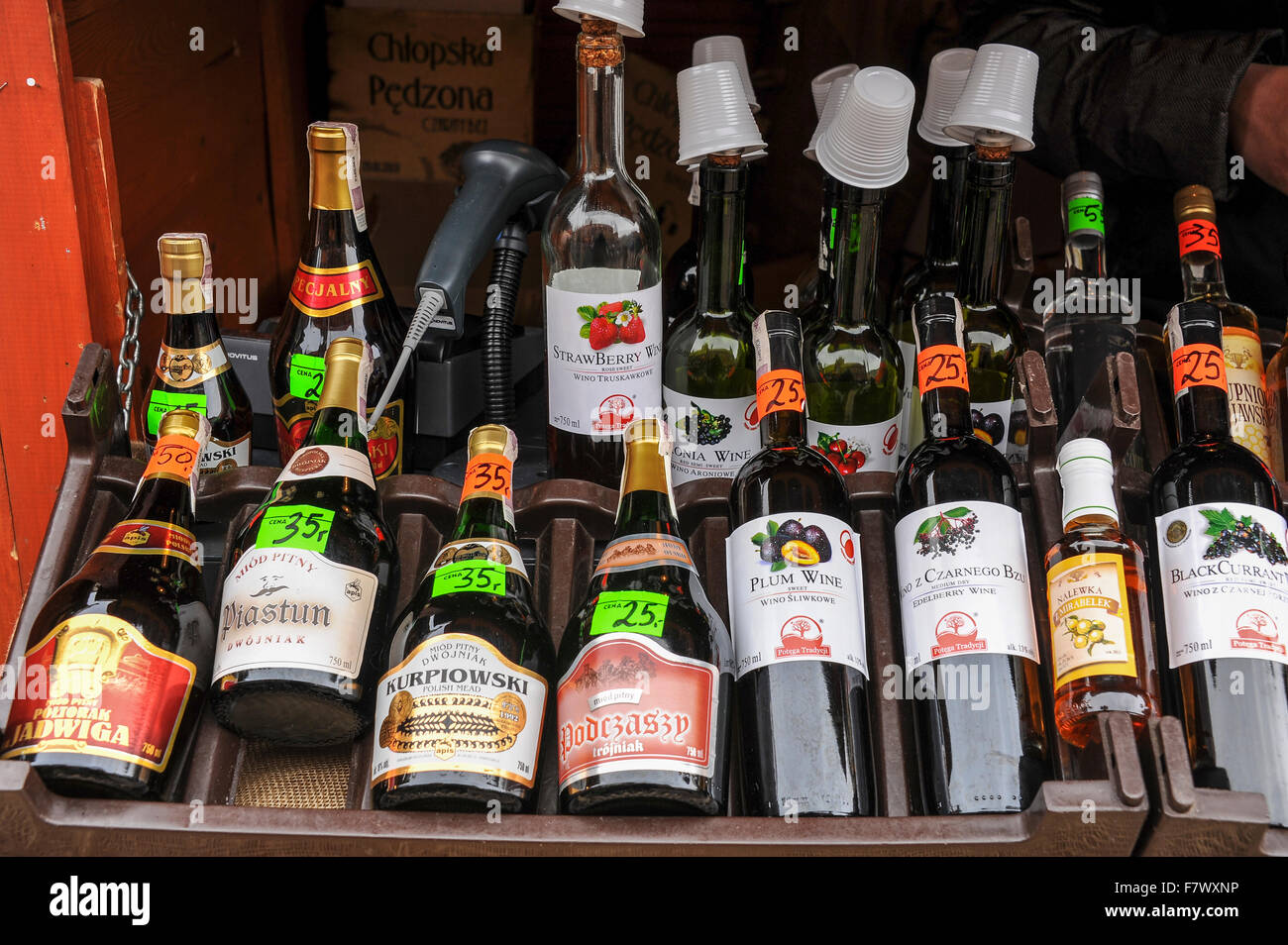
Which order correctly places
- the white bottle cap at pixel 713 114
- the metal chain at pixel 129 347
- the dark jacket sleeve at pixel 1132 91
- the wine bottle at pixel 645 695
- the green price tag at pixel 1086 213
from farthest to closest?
the dark jacket sleeve at pixel 1132 91 → the green price tag at pixel 1086 213 → the metal chain at pixel 129 347 → the white bottle cap at pixel 713 114 → the wine bottle at pixel 645 695

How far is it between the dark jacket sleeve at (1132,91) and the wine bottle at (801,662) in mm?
825

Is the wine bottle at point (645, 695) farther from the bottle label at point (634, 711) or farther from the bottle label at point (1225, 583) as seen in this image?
Result: the bottle label at point (1225, 583)

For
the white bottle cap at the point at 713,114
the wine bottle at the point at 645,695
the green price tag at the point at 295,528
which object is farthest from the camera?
the white bottle cap at the point at 713,114

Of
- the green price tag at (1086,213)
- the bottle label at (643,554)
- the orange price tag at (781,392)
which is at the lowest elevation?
the bottle label at (643,554)

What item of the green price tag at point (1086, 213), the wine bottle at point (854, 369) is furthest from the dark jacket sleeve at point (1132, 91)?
the wine bottle at point (854, 369)

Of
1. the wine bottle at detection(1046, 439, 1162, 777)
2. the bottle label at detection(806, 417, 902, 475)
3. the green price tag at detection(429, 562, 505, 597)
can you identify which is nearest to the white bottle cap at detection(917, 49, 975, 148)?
the bottle label at detection(806, 417, 902, 475)

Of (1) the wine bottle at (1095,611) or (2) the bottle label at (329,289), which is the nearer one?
(1) the wine bottle at (1095,611)

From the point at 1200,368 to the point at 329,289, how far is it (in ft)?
2.81

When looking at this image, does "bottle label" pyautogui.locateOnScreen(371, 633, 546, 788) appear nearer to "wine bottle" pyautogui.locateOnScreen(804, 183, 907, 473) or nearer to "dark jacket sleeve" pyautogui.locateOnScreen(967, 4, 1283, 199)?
"wine bottle" pyautogui.locateOnScreen(804, 183, 907, 473)

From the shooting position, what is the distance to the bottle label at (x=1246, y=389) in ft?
3.58

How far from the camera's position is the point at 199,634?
0.92 meters

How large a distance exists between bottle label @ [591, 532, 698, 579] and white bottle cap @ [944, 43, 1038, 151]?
48 cm

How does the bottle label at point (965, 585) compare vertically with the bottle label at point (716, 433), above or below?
below

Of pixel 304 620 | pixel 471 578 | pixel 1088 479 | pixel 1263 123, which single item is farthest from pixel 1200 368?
pixel 304 620
